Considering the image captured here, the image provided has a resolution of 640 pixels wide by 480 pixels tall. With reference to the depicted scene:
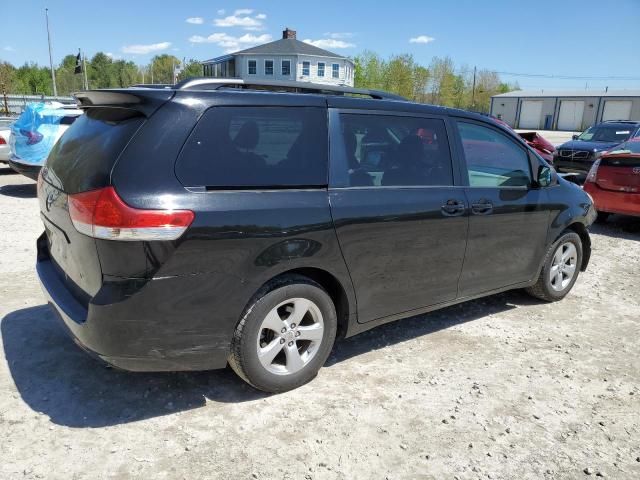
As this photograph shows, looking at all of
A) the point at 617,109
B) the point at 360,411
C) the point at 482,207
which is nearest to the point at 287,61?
the point at 617,109

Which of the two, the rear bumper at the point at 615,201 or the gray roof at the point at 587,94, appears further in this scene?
the gray roof at the point at 587,94

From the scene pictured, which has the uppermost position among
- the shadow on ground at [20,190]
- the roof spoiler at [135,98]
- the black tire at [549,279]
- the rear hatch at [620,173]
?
the roof spoiler at [135,98]

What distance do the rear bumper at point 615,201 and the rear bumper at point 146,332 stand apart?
756 centimetres

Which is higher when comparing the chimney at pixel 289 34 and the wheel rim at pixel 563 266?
the chimney at pixel 289 34

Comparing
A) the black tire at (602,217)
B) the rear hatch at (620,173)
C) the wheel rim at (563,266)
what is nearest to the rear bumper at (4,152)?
the wheel rim at (563,266)

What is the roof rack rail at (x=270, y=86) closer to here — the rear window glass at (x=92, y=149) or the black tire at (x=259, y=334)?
the rear window glass at (x=92, y=149)

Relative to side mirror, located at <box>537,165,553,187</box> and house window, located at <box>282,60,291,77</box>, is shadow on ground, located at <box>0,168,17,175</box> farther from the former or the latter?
house window, located at <box>282,60,291,77</box>

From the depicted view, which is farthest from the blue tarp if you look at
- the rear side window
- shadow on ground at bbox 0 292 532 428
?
the rear side window

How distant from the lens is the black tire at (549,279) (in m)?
5.00

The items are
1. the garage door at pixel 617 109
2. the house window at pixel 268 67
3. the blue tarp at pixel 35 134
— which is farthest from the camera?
the house window at pixel 268 67

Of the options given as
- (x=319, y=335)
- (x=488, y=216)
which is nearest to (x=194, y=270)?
(x=319, y=335)

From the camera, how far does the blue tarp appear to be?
9250mm

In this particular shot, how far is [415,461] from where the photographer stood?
2.76 m

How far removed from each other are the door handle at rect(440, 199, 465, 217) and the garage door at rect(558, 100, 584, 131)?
60823 mm
